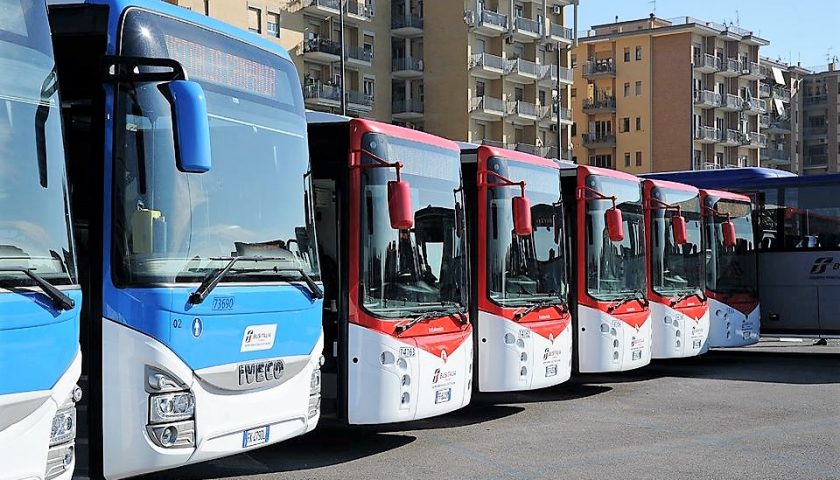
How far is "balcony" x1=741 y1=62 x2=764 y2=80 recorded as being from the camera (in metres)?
98.1

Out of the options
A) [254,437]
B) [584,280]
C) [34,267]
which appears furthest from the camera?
[584,280]

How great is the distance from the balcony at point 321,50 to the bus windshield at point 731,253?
150 feet

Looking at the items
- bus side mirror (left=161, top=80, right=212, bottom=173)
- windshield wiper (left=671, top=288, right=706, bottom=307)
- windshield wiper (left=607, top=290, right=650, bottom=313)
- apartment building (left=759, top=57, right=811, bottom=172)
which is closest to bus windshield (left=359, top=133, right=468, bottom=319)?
bus side mirror (left=161, top=80, right=212, bottom=173)

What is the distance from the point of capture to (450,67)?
74.7 metres

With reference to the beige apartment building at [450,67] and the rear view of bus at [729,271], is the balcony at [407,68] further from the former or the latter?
the rear view of bus at [729,271]

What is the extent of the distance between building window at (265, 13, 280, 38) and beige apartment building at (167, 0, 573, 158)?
3.88 metres

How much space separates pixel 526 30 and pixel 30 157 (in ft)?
243

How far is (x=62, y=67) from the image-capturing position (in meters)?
7.65

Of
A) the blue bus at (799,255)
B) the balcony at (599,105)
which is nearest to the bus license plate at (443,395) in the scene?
the blue bus at (799,255)

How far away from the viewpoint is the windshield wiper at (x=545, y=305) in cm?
1334

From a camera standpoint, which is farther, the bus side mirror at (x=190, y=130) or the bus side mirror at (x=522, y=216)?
the bus side mirror at (x=522, y=216)

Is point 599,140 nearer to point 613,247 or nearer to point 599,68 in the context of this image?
point 599,68

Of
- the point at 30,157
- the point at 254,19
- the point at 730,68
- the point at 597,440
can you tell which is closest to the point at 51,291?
the point at 30,157

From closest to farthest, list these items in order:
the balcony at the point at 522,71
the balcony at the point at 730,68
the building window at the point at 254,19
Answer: the building window at the point at 254,19, the balcony at the point at 522,71, the balcony at the point at 730,68
